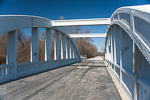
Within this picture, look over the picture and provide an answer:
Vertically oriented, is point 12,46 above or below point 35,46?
below

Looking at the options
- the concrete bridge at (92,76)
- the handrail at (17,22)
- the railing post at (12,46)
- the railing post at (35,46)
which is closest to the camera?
the concrete bridge at (92,76)

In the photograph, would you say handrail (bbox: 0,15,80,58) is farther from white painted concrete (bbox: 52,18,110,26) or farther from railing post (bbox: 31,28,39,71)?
white painted concrete (bbox: 52,18,110,26)

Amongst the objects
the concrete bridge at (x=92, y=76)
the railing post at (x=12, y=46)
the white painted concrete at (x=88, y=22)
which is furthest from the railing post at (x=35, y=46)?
the white painted concrete at (x=88, y=22)

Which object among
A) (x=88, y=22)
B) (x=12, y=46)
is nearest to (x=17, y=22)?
(x=12, y=46)

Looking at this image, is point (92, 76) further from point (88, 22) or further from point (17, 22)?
point (17, 22)

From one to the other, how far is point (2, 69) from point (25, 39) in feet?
58.0

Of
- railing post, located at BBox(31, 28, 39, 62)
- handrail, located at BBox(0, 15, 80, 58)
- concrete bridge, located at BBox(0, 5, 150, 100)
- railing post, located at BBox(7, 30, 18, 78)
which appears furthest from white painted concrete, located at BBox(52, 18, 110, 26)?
railing post, located at BBox(7, 30, 18, 78)

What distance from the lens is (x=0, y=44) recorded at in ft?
57.3

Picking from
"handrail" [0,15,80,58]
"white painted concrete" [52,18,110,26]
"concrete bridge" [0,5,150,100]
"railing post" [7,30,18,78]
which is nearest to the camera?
"concrete bridge" [0,5,150,100]

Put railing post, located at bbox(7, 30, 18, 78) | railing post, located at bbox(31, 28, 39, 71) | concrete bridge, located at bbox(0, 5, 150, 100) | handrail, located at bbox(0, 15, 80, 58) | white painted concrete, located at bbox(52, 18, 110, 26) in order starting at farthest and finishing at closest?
white painted concrete, located at bbox(52, 18, 110, 26) → railing post, located at bbox(31, 28, 39, 71) → railing post, located at bbox(7, 30, 18, 78) → handrail, located at bbox(0, 15, 80, 58) → concrete bridge, located at bbox(0, 5, 150, 100)

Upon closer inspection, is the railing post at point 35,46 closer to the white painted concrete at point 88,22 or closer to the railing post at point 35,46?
the railing post at point 35,46

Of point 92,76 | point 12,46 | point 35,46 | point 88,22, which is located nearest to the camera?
point 12,46

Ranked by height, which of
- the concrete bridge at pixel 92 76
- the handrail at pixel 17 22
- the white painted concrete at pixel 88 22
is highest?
the white painted concrete at pixel 88 22

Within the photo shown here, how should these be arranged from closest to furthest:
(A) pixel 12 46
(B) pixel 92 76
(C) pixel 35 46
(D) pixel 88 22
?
(A) pixel 12 46 → (B) pixel 92 76 → (C) pixel 35 46 → (D) pixel 88 22
